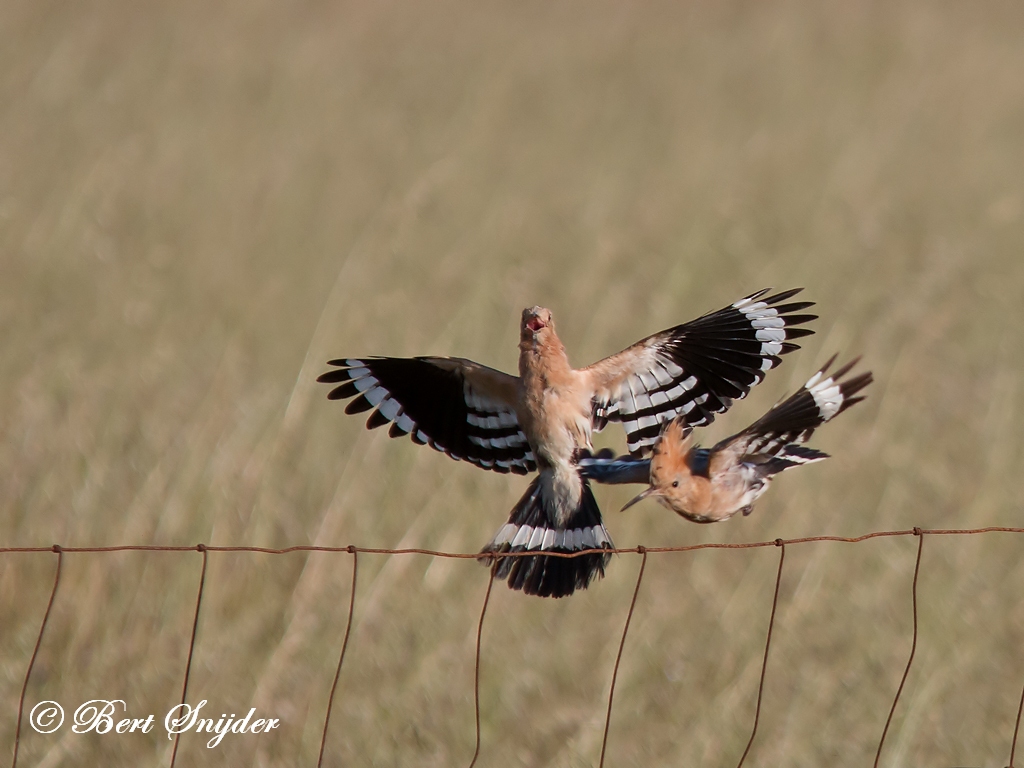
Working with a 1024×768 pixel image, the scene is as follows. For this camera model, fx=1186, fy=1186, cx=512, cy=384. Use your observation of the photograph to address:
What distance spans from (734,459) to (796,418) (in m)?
0.19

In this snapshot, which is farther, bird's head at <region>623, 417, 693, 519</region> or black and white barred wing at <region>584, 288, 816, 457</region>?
black and white barred wing at <region>584, 288, 816, 457</region>

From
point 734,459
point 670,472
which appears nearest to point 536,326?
point 670,472

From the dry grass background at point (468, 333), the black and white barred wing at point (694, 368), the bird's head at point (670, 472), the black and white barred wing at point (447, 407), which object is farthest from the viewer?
the dry grass background at point (468, 333)

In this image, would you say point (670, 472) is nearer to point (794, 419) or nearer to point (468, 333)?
point (794, 419)

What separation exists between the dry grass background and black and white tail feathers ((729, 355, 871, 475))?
3.88 ft

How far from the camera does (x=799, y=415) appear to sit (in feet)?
9.96

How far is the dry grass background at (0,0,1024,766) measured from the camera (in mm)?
3955

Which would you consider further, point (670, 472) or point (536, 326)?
point (536, 326)

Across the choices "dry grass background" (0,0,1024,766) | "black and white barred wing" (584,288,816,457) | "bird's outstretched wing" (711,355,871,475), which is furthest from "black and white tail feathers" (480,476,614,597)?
"dry grass background" (0,0,1024,766)

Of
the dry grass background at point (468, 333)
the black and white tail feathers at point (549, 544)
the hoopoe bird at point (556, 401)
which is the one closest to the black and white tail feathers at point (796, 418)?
the hoopoe bird at point (556, 401)

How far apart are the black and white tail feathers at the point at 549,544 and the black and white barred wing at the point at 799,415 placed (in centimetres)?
39

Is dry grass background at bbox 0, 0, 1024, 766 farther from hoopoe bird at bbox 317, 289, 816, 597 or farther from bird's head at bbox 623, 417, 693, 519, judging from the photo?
bird's head at bbox 623, 417, 693, 519

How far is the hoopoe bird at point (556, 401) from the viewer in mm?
2982

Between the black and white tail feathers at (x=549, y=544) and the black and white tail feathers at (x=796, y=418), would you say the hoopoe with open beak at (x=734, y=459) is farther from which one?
the black and white tail feathers at (x=549, y=544)
